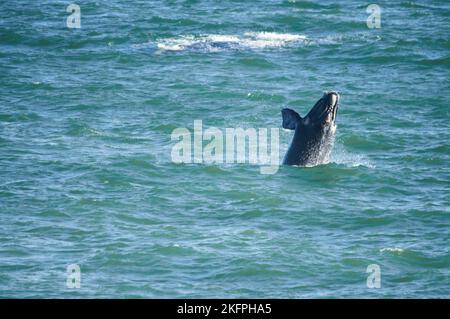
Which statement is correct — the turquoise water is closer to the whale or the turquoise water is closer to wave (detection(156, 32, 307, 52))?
wave (detection(156, 32, 307, 52))

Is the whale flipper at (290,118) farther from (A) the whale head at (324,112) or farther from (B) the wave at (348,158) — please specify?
(B) the wave at (348,158)

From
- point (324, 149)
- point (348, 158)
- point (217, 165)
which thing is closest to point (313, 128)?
point (324, 149)

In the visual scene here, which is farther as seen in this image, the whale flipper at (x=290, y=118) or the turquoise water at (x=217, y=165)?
the whale flipper at (x=290, y=118)

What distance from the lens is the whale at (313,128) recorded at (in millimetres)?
32062

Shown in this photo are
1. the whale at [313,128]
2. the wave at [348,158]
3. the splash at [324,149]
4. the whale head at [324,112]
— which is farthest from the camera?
the wave at [348,158]

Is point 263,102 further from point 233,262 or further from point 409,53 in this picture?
point 233,262

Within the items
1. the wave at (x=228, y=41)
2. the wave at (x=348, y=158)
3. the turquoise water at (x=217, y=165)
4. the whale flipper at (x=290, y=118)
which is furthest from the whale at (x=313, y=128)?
the wave at (x=228, y=41)

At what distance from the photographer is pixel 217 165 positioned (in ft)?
114

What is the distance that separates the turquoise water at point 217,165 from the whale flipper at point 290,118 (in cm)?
166

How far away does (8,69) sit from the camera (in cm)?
4616

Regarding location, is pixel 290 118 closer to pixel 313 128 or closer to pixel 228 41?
pixel 313 128

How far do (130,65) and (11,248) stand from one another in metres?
19.4

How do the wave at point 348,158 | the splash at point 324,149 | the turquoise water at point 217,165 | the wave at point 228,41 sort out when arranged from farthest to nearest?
the wave at point 228,41, the wave at point 348,158, the splash at point 324,149, the turquoise water at point 217,165

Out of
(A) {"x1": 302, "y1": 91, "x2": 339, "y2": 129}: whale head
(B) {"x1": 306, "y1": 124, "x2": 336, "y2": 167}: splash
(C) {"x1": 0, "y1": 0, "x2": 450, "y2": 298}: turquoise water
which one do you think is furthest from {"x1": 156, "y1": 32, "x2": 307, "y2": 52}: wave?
(A) {"x1": 302, "y1": 91, "x2": 339, "y2": 129}: whale head
